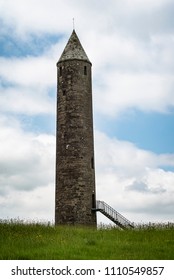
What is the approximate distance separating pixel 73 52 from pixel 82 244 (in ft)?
82.7

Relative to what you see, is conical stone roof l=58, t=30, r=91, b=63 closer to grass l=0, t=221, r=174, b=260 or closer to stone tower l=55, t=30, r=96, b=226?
stone tower l=55, t=30, r=96, b=226

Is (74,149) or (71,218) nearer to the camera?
(71,218)

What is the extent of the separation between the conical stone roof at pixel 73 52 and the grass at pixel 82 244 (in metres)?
20.0

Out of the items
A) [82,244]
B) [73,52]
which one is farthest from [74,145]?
[82,244]

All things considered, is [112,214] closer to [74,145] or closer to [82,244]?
[74,145]

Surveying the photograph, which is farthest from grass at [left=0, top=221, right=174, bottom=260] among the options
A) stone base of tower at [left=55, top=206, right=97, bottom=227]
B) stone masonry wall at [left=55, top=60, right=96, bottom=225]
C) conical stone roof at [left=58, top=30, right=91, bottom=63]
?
conical stone roof at [left=58, top=30, right=91, bottom=63]

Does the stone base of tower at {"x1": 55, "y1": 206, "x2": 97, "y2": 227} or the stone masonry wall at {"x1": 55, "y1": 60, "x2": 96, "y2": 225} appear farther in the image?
the stone masonry wall at {"x1": 55, "y1": 60, "x2": 96, "y2": 225}

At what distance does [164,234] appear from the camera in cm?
2048

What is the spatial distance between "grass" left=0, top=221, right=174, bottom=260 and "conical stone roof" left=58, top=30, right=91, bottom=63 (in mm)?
19966

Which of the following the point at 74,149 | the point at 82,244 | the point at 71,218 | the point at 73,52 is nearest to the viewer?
the point at 82,244

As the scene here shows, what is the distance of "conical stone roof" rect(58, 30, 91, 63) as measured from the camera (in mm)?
39812

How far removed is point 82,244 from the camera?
17406 millimetres

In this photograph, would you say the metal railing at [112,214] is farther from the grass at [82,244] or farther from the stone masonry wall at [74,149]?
the grass at [82,244]
